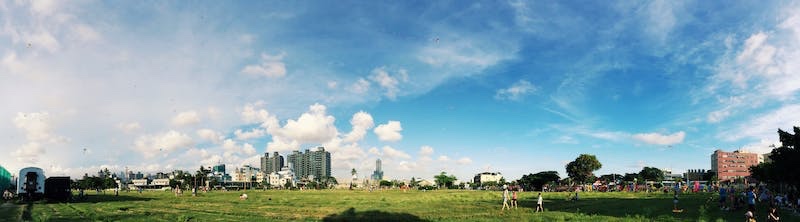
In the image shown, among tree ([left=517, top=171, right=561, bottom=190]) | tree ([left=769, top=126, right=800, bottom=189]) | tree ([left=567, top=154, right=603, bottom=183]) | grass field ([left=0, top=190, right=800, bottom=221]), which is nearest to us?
grass field ([left=0, top=190, right=800, bottom=221])

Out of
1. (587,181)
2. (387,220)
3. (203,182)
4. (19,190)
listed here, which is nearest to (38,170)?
(19,190)

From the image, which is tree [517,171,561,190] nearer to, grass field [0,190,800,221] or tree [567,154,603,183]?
tree [567,154,603,183]

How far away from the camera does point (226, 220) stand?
101 feet

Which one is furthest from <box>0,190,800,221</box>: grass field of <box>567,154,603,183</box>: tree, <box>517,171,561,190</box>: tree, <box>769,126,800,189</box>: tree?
<box>517,171,561,190</box>: tree

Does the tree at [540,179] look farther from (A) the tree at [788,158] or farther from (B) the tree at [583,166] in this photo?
(A) the tree at [788,158]

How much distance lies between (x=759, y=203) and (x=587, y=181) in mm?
126162

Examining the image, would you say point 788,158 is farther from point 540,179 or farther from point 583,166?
point 540,179

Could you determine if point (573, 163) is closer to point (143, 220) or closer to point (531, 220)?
point (531, 220)

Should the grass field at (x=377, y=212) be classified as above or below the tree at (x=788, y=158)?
below

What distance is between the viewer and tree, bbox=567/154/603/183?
147 meters

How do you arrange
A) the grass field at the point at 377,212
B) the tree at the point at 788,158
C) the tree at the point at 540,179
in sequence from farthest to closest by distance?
the tree at the point at 540,179 → the tree at the point at 788,158 → the grass field at the point at 377,212

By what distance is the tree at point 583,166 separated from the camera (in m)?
147

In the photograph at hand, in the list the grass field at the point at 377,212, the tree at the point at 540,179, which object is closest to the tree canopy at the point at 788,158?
the grass field at the point at 377,212

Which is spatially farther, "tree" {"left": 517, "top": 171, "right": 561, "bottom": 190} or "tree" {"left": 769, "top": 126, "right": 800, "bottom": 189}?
"tree" {"left": 517, "top": 171, "right": 561, "bottom": 190}
